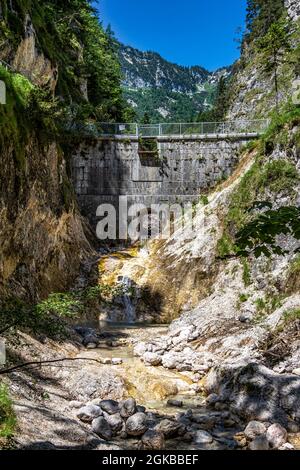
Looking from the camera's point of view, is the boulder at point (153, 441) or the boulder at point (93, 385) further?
the boulder at point (93, 385)

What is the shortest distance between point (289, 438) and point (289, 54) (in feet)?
150

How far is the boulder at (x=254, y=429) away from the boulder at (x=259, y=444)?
0.87 feet

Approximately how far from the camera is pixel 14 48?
72.2ft

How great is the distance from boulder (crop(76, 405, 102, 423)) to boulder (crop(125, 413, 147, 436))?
74 centimetres

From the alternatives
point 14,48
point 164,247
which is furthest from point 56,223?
point 14,48

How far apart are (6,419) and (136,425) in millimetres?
2952

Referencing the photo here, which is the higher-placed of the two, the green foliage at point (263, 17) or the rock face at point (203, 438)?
the green foliage at point (263, 17)

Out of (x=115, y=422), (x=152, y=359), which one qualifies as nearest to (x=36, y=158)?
(x=152, y=359)

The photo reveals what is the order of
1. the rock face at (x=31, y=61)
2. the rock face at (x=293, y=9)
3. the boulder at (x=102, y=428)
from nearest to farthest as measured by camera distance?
the boulder at (x=102, y=428) < the rock face at (x=31, y=61) < the rock face at (x=293, y=9)

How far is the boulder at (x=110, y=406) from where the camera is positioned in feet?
32.5

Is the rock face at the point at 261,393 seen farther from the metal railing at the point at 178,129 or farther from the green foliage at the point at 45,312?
the metal railing at the point at 178,129

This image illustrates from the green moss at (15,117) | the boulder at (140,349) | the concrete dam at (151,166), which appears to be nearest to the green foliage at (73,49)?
the concrete dam at (151,166)

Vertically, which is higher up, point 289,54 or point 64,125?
point 289,54

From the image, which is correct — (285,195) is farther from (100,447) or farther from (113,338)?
(100,447)
